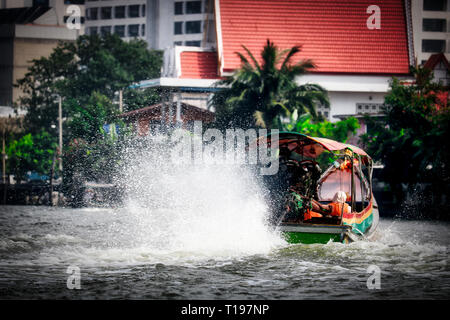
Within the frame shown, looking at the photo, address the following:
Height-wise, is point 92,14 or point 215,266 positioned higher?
point 92,14

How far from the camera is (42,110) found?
4634 centimetres

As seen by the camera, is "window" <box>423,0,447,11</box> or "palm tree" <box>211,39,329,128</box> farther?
"window" <box>423,0,447,11</box>

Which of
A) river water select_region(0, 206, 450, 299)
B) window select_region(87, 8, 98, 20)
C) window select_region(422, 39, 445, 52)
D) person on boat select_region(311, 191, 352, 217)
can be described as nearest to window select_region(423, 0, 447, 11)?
window select_region(422, 39, 445, 52)

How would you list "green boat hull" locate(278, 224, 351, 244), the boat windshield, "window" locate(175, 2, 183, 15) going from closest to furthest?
"green boat hull" locate(278, 224, 351, 244) → the boat windshield → "window" locate(175, 2, 183, 15)

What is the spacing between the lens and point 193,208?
2409 cm

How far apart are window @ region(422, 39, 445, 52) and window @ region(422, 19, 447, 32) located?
126cm

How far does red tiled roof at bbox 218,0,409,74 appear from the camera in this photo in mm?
32875

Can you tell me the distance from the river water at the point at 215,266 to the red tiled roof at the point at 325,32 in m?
16.4

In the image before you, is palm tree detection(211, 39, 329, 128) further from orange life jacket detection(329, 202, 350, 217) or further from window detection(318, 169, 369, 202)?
orange life jacket detection(329, 202, 350, 217)

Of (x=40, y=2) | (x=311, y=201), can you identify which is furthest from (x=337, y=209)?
(x=40, y=2)

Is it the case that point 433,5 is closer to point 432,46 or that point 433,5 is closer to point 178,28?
point 432,46

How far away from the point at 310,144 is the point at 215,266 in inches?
214

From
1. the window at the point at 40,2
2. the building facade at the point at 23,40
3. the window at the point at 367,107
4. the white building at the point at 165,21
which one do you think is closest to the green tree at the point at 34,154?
the window at the point at 367,107

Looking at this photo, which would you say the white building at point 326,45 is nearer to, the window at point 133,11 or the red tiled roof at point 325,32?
the red tiled roof at point 325,32
